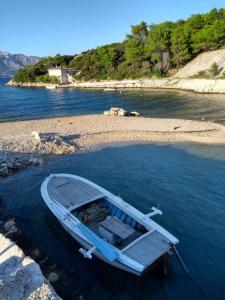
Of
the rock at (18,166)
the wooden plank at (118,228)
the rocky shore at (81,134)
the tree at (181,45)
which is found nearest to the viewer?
the wooden plank at (118,228)

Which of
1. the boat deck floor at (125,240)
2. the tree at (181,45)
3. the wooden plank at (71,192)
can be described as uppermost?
the tree at (181,45)

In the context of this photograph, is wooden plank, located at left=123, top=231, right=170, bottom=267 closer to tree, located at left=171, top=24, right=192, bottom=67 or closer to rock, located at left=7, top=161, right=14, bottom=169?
rock, located at left=7, top=161, right=14, bottom=169

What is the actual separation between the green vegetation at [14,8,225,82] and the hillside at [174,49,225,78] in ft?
6.98

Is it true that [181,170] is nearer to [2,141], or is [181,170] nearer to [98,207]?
[98,207]

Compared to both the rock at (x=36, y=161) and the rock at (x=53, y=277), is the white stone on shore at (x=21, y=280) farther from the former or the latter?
the rock at (x=36, y=161)

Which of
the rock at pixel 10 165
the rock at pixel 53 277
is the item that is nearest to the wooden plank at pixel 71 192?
the rock at pixel 53 277

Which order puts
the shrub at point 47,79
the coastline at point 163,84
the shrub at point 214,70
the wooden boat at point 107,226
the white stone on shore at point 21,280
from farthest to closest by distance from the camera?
the shrub at point 47,79
the shrub at point 214,70
the coastline at point 163,84
the wooden boat at point 107,226
the white stone on shore at point 21,280

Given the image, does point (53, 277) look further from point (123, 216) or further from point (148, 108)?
point (148, 108)

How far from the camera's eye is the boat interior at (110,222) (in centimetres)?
1291

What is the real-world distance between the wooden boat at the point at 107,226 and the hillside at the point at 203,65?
2548 inches

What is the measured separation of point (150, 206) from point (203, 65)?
71.0 meters

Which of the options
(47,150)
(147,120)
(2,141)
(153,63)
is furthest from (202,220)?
(153,63)

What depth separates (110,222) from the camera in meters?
13.6

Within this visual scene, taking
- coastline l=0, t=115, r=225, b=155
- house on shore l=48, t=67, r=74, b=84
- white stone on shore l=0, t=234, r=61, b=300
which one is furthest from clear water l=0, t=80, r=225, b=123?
house on shore l=48, t=67, r=74, b=84
